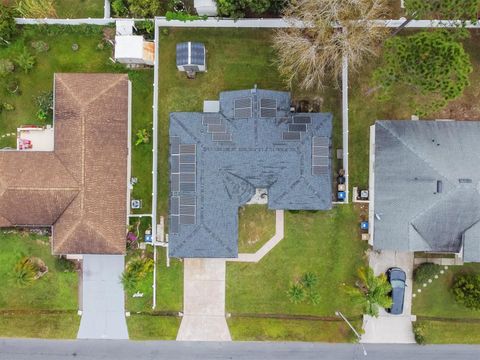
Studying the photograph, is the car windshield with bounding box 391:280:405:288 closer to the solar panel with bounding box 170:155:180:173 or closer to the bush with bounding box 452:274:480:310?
the bush with bounding box 452:274:480:310

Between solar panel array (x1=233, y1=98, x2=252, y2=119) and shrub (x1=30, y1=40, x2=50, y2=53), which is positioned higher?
shrub (x1=30, y1=40, x2=50, y2=53)

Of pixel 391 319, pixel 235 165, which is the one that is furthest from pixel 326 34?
pixel 391 319

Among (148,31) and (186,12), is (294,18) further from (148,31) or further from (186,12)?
(148,31)

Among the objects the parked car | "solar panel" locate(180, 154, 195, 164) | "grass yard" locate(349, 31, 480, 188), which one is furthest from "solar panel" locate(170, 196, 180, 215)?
the parked car

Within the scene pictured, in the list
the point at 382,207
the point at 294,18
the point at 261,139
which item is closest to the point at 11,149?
the point at 261,139

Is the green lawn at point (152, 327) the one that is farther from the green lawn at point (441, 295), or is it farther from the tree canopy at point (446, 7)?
the tree canopy at point (446, 7)

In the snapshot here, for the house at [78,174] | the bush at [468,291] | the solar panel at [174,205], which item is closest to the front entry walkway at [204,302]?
the solar panel at [174,205]
